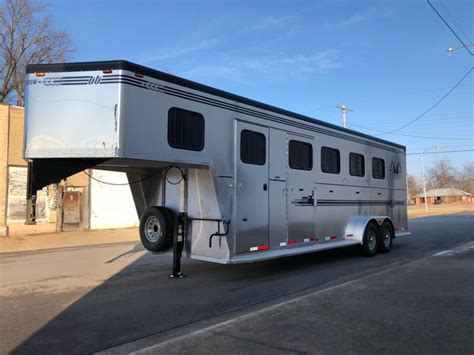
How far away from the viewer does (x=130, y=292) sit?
7828mm

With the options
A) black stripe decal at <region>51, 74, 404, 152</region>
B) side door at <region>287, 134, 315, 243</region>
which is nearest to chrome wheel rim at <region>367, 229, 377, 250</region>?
side door at <region>287, 134, 315, 243</region>

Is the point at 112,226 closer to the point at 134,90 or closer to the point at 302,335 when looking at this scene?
the point at 134,90

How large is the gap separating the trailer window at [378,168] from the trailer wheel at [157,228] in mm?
6744

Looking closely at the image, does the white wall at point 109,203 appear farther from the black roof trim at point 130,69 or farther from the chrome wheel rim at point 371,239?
the black roof trim at point 130,69

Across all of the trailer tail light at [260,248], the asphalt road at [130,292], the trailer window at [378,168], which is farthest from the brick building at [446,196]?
the trailer tail light at [260,248]

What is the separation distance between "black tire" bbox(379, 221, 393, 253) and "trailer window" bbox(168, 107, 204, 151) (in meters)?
6.96

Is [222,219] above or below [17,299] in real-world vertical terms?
above

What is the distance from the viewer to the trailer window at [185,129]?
23.8ft

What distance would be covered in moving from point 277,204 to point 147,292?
3024 millimetres

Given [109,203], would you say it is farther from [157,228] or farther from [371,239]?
[157,228]

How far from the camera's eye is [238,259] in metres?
8.07

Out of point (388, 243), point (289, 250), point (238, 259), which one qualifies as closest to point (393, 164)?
point (388, 243)

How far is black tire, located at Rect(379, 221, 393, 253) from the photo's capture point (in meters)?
12.5

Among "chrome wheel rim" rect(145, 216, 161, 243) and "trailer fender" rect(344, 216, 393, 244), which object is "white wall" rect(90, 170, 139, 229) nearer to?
"trailer fender" rect(344, 216, 393, 244)
